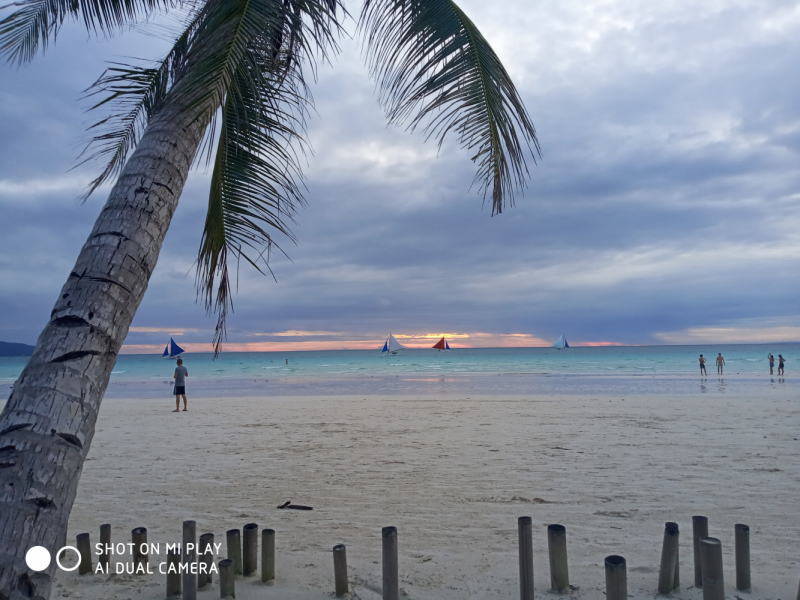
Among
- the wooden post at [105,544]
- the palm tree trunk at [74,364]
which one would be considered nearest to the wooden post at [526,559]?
the palm tree trunk at [74,364]

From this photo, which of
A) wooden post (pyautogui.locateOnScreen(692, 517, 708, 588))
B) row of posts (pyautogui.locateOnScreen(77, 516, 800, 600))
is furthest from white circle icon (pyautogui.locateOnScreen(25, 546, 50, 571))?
wooden post (pyautogui.locateOnScreen(692, 517, 708, 588))

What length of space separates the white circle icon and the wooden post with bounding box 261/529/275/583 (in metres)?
2.08

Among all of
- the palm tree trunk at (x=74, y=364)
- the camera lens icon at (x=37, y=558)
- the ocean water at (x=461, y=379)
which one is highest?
the palm tree trunk at (x=74, y=364)

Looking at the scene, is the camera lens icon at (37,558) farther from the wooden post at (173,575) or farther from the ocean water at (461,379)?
the ocean water at (461,379)

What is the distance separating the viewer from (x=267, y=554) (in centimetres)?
391

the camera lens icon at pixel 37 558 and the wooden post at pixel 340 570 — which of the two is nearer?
the camera lens icon at pixel 37 558

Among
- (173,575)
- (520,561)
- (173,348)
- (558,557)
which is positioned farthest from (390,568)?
(173,348)

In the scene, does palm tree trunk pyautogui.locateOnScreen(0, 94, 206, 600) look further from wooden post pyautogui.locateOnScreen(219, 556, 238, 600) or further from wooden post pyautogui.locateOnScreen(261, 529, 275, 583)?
wooden post pyautogui.locateOnScreen(261, 529, 275, 583)

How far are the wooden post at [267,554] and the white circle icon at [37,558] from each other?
208cm

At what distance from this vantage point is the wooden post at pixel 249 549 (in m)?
3.98

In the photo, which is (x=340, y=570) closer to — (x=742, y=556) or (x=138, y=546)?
(x=138, y=546)

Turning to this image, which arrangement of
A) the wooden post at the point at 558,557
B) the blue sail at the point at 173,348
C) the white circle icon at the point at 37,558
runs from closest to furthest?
the white circle icon at the point at 37,558 < the wooden post at the point at 558,557 < the blue sail at the point at 173,348

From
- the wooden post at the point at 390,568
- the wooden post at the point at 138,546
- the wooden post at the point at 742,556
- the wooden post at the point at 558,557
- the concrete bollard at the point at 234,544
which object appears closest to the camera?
the wooden post at the point at 390,568

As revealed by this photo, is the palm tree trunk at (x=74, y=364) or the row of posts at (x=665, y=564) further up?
the palm tree trunk at (x=74, y=364)
